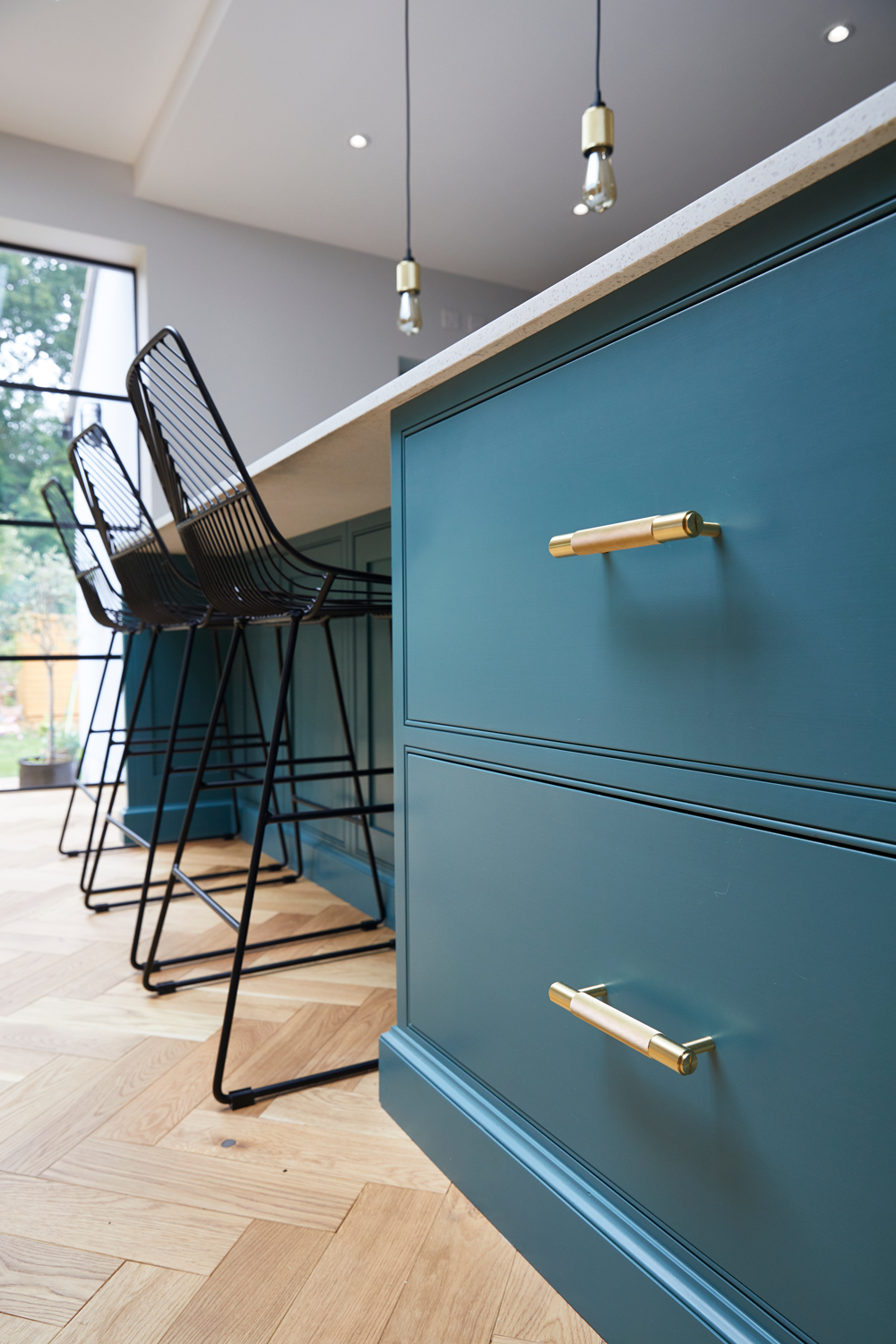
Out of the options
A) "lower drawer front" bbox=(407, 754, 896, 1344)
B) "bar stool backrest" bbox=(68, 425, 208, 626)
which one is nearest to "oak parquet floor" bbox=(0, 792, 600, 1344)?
"lower drawer front" bbox=(407, 754, 896, 1344)

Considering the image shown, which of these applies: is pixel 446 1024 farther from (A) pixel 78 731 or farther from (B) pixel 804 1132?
(A) pixel 78 731

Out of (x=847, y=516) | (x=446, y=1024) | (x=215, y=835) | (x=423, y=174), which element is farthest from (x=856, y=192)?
(x=423, y=174)

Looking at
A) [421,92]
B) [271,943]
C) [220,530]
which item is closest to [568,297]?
[220,530]

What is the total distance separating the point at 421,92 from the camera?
3283mm

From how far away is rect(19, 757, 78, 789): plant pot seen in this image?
4102 millimetres

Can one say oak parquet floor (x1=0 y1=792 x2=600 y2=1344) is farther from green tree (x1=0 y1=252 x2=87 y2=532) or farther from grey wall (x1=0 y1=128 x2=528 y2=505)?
grey wall (x1=0 y1=128 x2=528 y2=505)

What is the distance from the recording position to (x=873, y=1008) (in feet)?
1.56

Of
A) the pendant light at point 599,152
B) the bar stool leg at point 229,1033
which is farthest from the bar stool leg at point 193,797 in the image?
the pendant light at point 599,152

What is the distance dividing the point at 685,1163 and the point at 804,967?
0.22 metres

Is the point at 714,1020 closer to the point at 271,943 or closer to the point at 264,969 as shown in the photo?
the point at 264,969

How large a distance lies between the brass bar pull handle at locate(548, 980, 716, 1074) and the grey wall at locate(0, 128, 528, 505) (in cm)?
392

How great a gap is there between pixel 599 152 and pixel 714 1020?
2.36m

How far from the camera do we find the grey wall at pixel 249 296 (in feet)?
12.3

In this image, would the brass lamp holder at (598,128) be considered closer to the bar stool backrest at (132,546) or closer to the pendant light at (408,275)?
the pendant light at (408,275)
